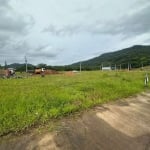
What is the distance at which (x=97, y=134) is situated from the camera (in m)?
8.55

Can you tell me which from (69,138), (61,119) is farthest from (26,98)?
(69,138)

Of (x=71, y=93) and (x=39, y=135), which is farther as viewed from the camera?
(x=71, y=93)

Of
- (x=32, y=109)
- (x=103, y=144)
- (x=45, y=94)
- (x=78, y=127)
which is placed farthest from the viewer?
(x=45, y=94)

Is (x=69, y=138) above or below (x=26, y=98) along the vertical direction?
below

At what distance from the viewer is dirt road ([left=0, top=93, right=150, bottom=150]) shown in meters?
7.43

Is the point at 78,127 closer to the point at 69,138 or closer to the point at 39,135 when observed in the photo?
the point at 69,138

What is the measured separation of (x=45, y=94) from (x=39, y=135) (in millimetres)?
4210

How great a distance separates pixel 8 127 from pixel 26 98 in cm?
287

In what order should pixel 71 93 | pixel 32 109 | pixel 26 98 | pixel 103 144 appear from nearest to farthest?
pixel 103 144 < pixel 32 109 < pixel 26 98 < pixel 71 93

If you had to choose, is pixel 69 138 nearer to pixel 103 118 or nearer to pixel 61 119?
pixel 61 119

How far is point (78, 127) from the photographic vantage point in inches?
353

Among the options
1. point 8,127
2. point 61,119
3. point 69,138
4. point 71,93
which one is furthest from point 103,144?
point 71,93

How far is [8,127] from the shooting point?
8086mm

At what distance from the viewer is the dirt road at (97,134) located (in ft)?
24.4
